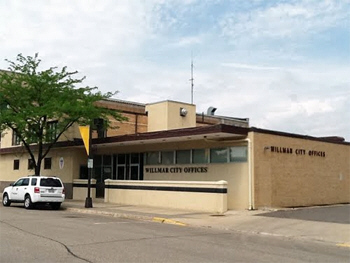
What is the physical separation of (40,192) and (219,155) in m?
9.12

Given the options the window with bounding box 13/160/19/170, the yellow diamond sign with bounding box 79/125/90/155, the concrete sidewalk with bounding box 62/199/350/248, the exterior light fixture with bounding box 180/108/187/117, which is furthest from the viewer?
the window with bounding box 13/160/19/170

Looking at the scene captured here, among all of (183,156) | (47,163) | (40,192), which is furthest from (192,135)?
(47,163)

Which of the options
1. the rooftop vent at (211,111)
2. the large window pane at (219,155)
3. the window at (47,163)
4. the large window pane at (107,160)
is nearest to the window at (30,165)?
the window at (47,163)

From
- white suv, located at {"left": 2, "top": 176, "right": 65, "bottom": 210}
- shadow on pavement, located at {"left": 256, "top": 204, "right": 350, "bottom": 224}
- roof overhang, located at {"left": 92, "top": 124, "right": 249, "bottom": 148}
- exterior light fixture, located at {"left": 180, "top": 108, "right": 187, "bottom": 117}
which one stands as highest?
exterior light fixture, located at {"left": 180, "top": 108, "right": 187, "bottom": 117}

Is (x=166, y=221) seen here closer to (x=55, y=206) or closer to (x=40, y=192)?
(x=40, y=192)

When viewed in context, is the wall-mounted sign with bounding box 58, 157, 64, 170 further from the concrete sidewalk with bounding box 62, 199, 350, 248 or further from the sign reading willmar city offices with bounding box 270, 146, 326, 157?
the sign reading willmar city offices with bounding box 270, 146, 326, 157

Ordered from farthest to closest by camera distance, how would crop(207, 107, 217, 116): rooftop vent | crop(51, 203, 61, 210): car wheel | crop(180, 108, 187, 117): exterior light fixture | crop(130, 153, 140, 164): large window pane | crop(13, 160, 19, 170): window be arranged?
crop(207, 107, 217, 116): rooftop vent < crop(13, 160, 19, 170): window < crop(180, 108, 187, 117): exterior light fixture < crop(130, 153, 140, 164): large window pane < crop(51, 203, 61, 210): car wheel

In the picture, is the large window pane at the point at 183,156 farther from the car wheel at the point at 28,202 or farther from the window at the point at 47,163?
the window at the point at 47,163

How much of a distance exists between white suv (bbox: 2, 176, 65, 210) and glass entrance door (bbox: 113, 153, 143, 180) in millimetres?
6698

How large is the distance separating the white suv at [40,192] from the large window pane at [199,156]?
23.4 ft

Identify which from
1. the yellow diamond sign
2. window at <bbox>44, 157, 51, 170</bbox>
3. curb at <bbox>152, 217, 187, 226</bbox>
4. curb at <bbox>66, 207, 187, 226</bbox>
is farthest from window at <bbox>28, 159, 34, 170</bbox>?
curb at <bbox>152, 217, 187, 226</bbox>

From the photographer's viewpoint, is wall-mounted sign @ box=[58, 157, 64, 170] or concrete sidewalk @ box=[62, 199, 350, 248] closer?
concrete sidewalk @ box=[62, 199, 350, 248]

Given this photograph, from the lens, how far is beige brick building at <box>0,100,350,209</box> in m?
21.6

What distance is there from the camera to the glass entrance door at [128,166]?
28.8m
